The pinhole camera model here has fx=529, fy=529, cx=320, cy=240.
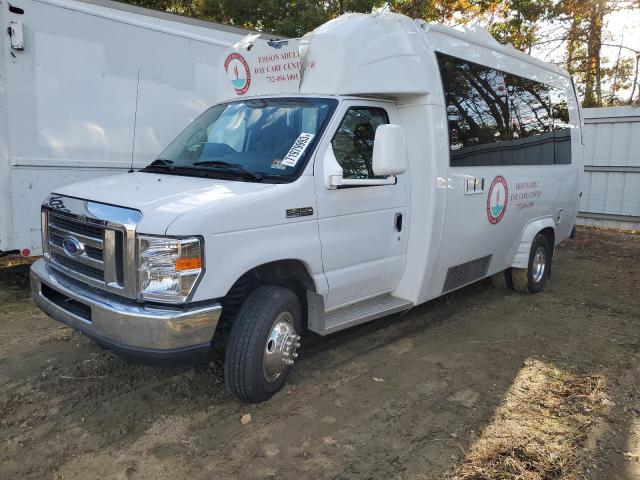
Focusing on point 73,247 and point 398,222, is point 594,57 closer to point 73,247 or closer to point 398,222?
point 398,222

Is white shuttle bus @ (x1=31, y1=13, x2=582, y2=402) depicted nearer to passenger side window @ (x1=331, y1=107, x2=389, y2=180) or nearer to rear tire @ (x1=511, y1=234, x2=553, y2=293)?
passenger side window @ (x1=331, y1=107, x2=389, y2=180)

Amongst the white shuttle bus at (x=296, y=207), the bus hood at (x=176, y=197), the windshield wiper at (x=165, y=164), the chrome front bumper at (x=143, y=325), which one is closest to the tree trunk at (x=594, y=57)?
the white shuttle bus at (x=296, y=207)

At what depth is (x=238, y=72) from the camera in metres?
4.80

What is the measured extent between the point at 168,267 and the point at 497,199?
385 centimetres

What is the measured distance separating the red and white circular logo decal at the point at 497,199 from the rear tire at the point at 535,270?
3.35ft

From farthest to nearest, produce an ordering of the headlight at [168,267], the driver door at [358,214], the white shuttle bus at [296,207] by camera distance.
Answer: the driver door at [358,214] → the white shuttle bus at [296,207] → the headlight at [168,267]

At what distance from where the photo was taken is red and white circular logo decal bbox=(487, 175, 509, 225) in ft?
18.2

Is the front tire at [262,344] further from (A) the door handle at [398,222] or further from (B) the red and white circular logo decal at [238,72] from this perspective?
(B) the red and white circular logo decal at [238,72]

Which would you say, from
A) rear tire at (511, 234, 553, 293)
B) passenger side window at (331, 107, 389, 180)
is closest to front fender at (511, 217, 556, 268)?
rear tire at (511, 234, 553, 293)

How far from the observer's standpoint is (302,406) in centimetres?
372

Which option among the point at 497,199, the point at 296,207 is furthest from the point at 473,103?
the point at 296,207

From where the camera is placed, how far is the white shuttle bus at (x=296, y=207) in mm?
3143

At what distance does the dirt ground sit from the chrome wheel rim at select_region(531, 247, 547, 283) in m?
1.28

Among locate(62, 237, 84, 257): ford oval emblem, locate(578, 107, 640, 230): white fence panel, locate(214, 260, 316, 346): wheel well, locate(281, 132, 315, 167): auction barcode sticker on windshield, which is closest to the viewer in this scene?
locate(62, 237, 84, 257): ford oval emblem
